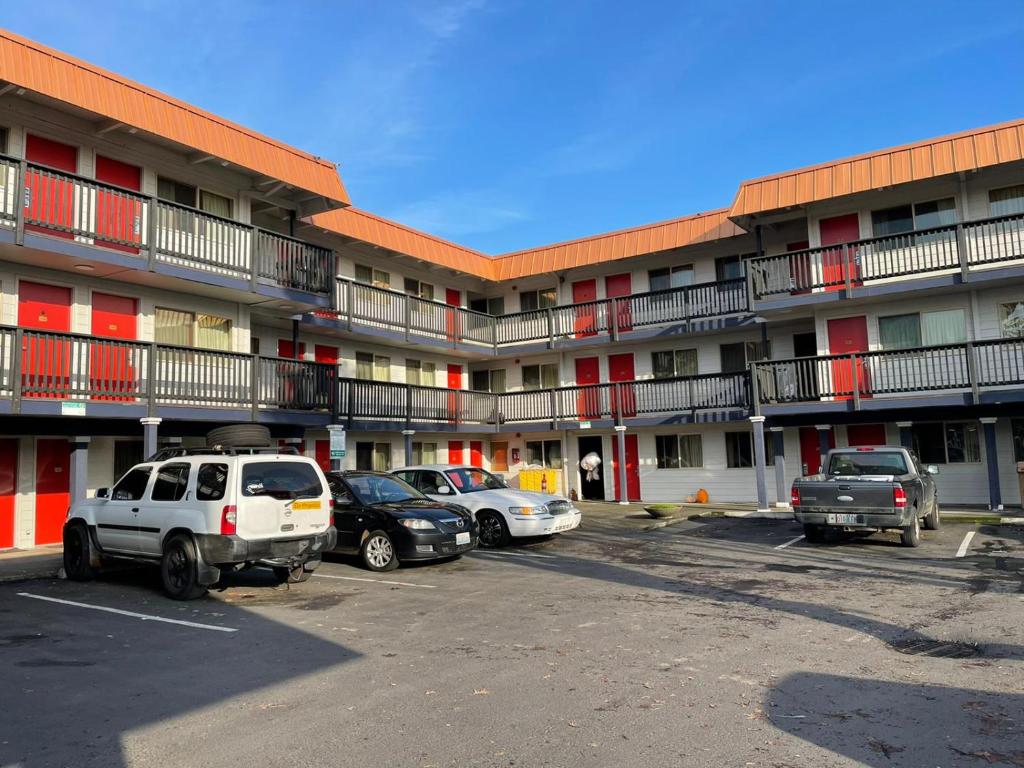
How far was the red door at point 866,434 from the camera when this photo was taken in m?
21.0

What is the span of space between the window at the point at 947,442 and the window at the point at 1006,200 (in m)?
5.73

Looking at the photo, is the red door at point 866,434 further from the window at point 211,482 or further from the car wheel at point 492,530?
the window at point 211,482

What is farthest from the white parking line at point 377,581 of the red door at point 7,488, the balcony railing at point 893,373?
the balcony railing at point 893,373

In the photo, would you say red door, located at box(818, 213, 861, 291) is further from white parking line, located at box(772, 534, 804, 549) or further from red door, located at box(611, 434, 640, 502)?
red door, located at box(611, 434, 640, 502)

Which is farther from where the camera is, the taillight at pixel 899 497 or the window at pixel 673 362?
the window at pixel 673 362

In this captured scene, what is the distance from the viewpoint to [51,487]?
49.0 feet

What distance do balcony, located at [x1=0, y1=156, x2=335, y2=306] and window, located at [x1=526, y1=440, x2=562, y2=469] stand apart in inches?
465

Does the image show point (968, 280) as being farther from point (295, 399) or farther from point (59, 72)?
point (59, 72)

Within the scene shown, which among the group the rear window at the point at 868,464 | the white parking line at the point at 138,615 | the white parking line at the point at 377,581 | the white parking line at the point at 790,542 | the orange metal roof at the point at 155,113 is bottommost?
the white parking line at the point at 790,542

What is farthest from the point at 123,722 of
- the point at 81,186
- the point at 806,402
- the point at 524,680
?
the point at 806,402

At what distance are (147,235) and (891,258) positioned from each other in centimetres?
1845

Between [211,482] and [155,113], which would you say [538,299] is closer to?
[155,113]

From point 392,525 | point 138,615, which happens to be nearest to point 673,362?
point 392,525

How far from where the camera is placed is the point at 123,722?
16.2 feet
